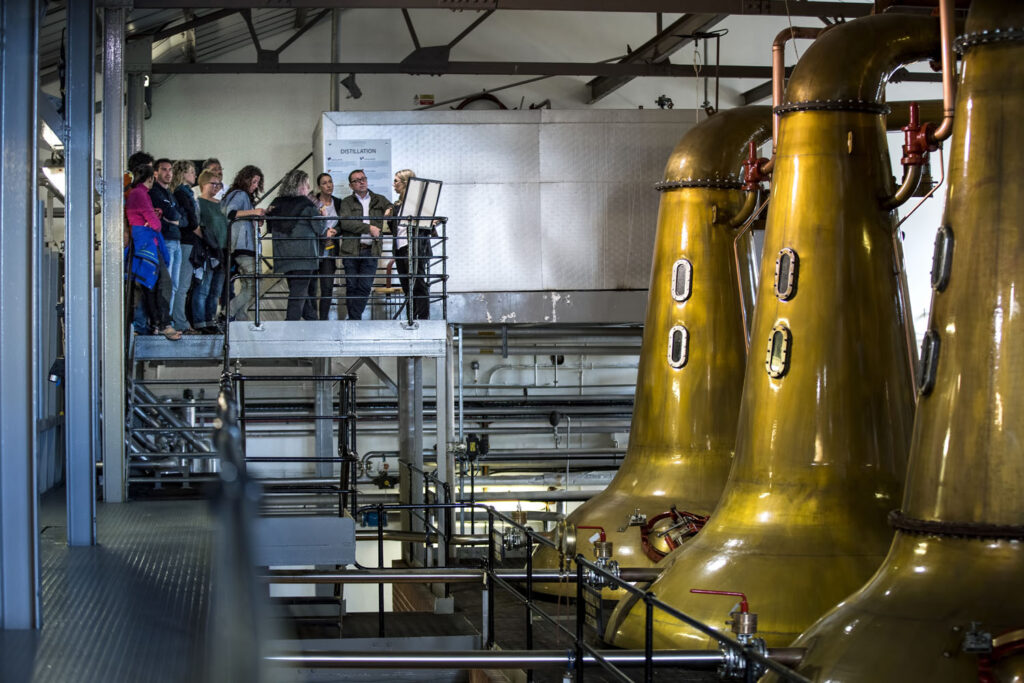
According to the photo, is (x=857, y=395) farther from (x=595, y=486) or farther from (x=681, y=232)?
(x=595, y=486)

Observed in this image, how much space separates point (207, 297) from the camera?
36.9 feet

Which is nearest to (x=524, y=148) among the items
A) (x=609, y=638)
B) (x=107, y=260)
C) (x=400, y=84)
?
(x=400, y=84)

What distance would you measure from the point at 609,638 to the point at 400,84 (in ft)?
39.5

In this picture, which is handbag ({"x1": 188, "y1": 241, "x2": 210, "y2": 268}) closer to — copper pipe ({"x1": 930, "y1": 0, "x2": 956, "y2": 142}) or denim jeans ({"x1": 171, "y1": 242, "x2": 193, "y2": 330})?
denim jeans ({"x1": 171, "y1": 242, "x2": 193, "y2": 330})

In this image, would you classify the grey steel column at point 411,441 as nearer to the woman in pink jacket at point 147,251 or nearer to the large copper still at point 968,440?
the woman in pink jacket at point 147,251

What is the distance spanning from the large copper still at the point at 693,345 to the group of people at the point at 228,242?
2252mm

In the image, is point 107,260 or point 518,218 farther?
point 518,218

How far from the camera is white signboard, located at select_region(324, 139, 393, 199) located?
46.4ft

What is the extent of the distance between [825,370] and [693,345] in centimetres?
256

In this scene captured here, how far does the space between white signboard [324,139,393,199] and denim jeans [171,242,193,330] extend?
11.7 ft

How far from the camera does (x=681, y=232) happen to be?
937 cm

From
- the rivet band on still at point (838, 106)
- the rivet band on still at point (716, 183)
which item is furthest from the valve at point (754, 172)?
the rivet band on still at point (838, 106)

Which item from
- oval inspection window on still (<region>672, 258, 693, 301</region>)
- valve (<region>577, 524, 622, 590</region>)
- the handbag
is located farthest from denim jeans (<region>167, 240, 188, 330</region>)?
valve (<region>577, 524, 622, 590</region>)

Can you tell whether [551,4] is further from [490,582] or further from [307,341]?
[490,582]
